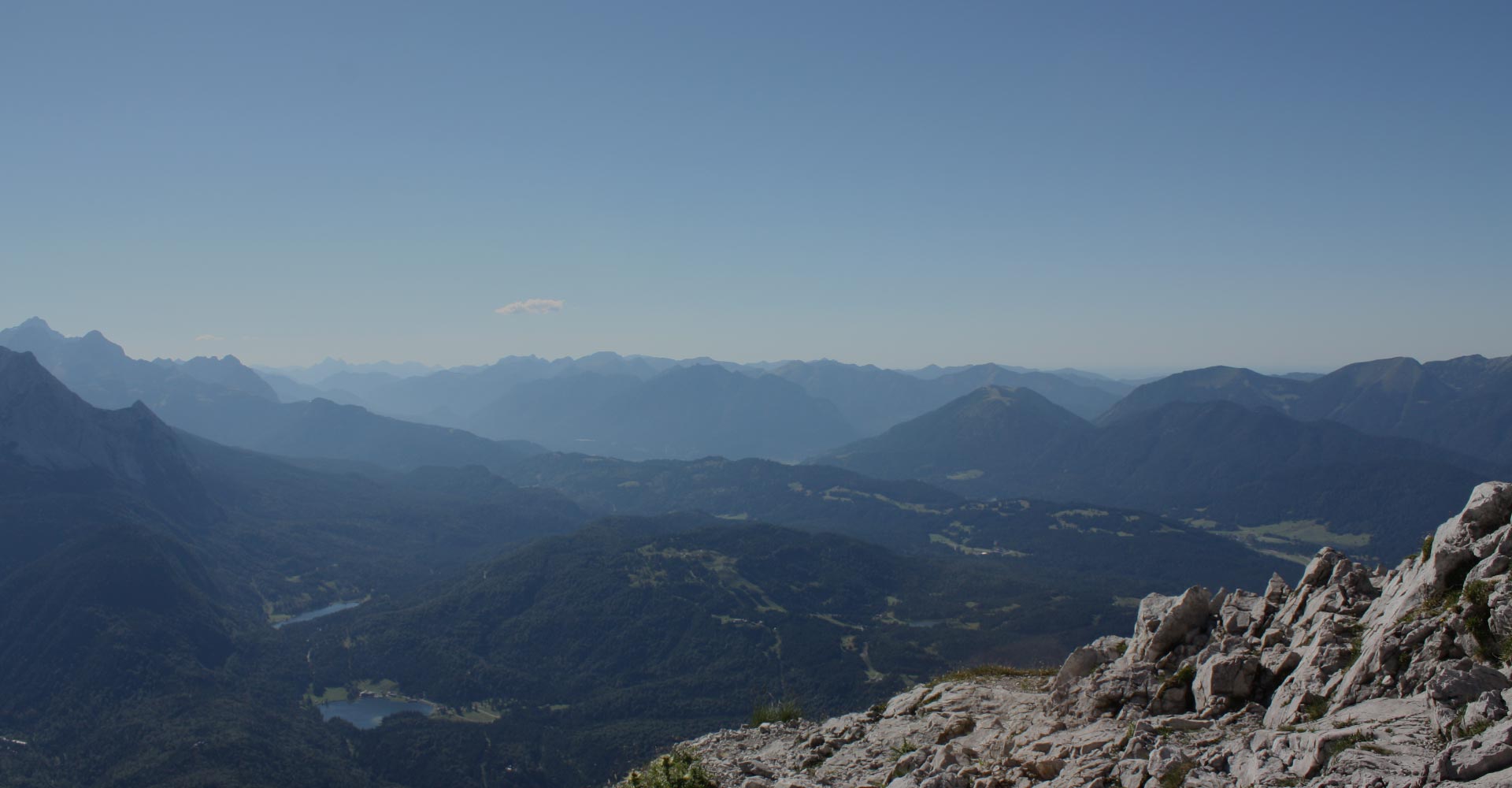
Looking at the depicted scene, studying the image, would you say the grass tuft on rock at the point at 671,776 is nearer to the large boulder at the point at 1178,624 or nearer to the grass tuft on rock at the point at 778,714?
the grass tuft on rock at the point at 778,714

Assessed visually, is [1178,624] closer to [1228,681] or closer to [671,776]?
[1228,681]

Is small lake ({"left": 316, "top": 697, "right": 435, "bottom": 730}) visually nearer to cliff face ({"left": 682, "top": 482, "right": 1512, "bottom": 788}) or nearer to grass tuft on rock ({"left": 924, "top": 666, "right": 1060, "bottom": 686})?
grass tuft on rock ({"left": 924, "top": 666, "right": 1060, "bottom": 686})

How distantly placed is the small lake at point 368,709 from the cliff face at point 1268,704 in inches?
6519

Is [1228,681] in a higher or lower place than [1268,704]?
higher

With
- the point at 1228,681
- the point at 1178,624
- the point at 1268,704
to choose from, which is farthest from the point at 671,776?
the point at 1268,704

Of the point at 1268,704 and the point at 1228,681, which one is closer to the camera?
the point at 1268,704

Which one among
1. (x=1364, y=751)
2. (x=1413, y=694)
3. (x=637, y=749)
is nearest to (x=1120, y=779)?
(x=1364, y=751)

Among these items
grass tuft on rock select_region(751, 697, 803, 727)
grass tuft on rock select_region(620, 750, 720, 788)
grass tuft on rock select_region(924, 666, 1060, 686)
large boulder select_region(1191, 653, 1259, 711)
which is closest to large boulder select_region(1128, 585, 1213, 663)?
large boulder select_region(1191, 653, 1259, 711)

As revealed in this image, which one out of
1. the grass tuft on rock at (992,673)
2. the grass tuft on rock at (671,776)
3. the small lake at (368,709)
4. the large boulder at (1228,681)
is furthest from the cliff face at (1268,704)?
the small lake at (368,709)

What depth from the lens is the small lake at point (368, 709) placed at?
160812 millimetres

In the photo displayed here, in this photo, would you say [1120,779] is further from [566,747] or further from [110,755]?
[110,755]

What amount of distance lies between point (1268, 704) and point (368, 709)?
634 feet

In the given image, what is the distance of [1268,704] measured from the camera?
63.1ft

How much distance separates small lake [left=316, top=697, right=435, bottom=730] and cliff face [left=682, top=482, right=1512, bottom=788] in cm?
16559
